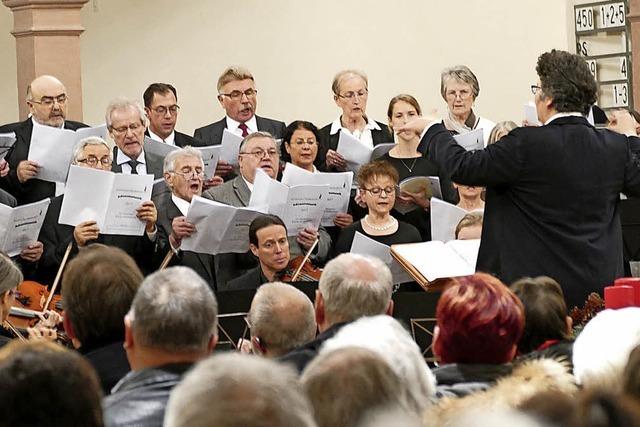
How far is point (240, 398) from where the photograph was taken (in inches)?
72.8

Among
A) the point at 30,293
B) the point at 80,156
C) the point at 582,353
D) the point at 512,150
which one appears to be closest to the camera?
the point at 582,353

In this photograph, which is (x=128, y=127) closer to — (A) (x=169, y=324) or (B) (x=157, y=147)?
(B) (x=157, y=147)

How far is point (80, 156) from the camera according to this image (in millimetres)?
7020

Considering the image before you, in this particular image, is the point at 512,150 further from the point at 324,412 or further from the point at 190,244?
the point at 324,412

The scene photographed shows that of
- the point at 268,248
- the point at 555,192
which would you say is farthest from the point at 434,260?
the point at 555,192

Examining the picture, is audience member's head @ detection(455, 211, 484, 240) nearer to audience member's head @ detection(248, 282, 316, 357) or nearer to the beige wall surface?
audience member's head @ detection(248, 282, 316, 357)

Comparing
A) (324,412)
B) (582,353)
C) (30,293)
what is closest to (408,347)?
(582,353)

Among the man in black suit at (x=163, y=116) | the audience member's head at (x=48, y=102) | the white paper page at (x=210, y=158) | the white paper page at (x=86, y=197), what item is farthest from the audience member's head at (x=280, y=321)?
the man in black suit at (x=163, y=116)

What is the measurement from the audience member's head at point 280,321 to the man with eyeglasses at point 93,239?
8.39 feet

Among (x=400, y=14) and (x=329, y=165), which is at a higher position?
(x=400, y=14)

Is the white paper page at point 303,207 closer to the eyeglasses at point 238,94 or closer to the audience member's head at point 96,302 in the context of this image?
the eyeglasses at point 238,94

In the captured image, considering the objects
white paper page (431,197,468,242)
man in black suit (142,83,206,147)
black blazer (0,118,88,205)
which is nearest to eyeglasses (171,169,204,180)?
black blazer (0,118,88,205)

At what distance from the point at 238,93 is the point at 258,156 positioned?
3.02 feet

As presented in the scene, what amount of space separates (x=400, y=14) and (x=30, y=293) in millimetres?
6047
